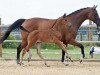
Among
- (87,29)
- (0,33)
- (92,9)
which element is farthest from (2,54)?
(92,9)

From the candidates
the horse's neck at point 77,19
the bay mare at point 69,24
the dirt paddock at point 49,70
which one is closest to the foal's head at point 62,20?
the bay mare at point 69,24

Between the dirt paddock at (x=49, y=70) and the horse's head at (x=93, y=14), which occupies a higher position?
the horse's head at (x=93, y=14)

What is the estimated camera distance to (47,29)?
11609mm

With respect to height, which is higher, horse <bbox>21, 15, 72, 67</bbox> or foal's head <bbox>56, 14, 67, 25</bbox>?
foal's head <bbox>56, 14, 67, 25</bbox>

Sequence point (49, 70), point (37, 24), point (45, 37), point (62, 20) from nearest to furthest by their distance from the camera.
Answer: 1. point (49, 70)
2. point (45, 37)
3. point (62, 20)
4. point (37, 24)

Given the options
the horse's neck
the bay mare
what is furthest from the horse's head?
the horse's neck

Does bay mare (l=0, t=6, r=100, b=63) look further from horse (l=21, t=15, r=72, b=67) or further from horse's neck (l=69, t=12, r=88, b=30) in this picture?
horse (l=21, t=15, r=72, b=67)

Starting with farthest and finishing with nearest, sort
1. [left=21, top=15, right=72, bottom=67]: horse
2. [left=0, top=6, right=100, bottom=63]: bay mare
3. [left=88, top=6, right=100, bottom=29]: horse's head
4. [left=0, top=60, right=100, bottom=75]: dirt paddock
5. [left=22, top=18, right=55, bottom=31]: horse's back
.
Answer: [left=88, top=6, right=100, bottom=29]: horse's head
[left=22, top=18, right=55, bottom=31]: horse's back
[left=0, top=6, right=100, bottom=63]: bay mare
[left=21, top=15, right=72, bottom=67]: horse
[left=0, top=60, right=100, bottom=75]: dirt paddock

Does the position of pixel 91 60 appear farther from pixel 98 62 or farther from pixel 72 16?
pixel 72 16

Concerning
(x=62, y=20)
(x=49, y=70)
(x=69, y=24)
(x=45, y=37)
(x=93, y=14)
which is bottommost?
(x=49, y=70)

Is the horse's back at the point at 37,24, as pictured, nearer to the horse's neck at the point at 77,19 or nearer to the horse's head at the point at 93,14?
the horse's neck at the point at 77,19

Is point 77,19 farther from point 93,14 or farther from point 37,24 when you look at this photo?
point 37,24

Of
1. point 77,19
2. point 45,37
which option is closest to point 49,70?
point 45,37

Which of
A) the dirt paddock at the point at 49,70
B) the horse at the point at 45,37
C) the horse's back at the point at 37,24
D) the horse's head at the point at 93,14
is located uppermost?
the horse's head at the point at 93,14
